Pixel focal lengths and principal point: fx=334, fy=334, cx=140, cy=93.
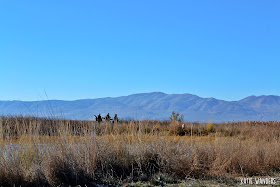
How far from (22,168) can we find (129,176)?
2.51m

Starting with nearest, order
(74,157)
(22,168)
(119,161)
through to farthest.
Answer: (22,168)
(74,157)
(119,161)

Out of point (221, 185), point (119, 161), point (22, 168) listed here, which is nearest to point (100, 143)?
point (119, 161)

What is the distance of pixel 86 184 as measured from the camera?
756 cm

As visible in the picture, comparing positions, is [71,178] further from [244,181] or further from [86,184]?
[244,181]

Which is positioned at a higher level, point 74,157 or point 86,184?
point 74,157

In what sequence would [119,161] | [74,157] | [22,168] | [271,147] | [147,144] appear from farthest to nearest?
1. [271,147]
2. [147,144]
3. [119,161]
4. [74,157]
5. [22,168]

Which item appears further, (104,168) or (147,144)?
(147,144)

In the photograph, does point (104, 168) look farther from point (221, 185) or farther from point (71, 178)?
point (221, 185)

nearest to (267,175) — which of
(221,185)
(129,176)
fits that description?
(221,185)

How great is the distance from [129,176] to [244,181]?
2791 mm

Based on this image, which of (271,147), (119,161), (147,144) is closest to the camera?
(119,161)

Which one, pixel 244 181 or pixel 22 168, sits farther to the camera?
pixel 244 181

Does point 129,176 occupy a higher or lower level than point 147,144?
lower

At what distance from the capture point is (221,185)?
24.9ft
